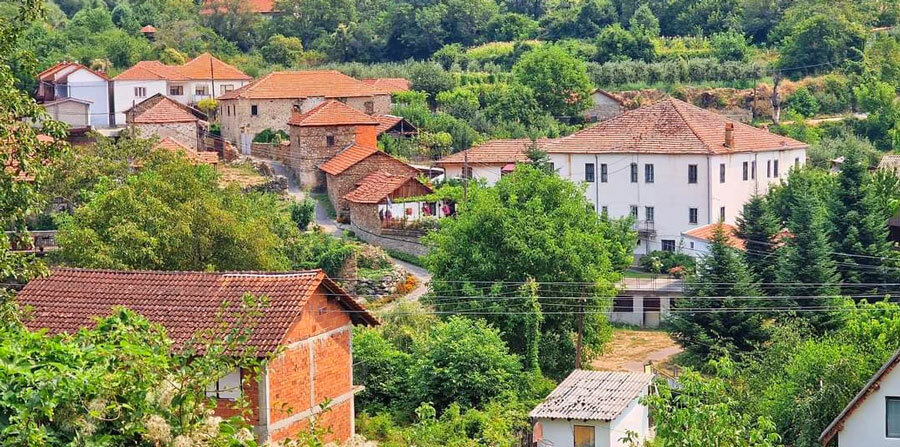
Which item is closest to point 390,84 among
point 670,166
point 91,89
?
point 91,89

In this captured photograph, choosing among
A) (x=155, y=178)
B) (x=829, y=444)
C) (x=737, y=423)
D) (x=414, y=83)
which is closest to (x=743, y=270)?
(x=829, y=444)

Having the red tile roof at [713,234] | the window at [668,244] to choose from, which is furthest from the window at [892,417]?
the window at [668,244]

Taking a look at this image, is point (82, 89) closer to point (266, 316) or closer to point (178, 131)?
point (178, 131)

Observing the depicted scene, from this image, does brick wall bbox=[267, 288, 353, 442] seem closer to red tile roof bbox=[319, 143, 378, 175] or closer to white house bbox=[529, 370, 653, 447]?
white house bbox=[529, 370, 653, 447]

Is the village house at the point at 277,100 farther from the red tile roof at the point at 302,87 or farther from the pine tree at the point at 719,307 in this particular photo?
the pine tree at the point at 719,307

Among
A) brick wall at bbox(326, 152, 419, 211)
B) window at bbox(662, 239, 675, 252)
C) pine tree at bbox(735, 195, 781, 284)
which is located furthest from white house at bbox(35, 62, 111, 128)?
pine tree at bbox(735, 195, 781, 284)

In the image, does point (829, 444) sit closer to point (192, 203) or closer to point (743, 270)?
point (743, 270)
